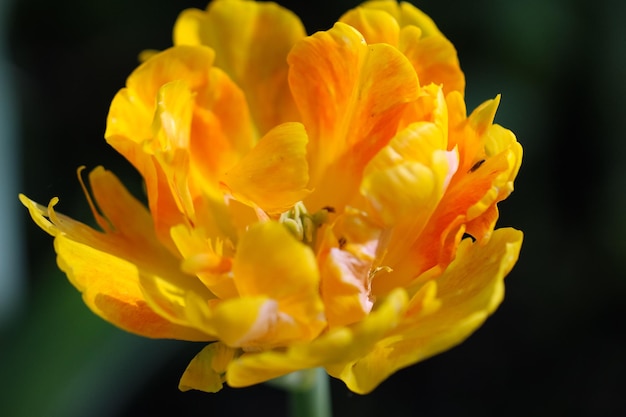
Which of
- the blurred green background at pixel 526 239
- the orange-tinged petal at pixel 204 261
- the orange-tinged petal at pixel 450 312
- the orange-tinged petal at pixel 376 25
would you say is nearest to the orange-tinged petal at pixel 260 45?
the orange-tinged petal at pixel 376 25

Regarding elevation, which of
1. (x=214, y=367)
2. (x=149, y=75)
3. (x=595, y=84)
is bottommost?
(x=595, y=84)

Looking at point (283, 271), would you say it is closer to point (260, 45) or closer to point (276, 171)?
point (276, 171)

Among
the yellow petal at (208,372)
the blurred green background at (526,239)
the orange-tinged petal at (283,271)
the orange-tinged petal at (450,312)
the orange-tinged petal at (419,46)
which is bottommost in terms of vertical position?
the blurred green background at (526,239)

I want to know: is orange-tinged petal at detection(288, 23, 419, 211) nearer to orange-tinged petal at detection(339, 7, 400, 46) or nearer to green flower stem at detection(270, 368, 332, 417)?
orange-tinged petal at detection(339, 7, 400, 46)

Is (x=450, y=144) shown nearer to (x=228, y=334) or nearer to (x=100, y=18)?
(x=228, y=334)

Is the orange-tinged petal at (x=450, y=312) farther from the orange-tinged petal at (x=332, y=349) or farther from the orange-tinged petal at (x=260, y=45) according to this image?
the orange-tinged petal at (x=260, y=45)

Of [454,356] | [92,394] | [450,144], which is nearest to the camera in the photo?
[450,144]

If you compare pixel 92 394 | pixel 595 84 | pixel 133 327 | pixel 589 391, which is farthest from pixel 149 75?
pixel 589 391
